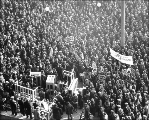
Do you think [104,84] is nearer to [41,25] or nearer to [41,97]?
[41,97]

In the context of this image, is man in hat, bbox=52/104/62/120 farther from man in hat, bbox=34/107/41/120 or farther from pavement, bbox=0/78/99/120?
man in hat, bbox=34/107/41/120

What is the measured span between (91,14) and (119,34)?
6155 mm

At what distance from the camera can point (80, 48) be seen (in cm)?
3819

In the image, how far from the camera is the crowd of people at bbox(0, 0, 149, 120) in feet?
98.8

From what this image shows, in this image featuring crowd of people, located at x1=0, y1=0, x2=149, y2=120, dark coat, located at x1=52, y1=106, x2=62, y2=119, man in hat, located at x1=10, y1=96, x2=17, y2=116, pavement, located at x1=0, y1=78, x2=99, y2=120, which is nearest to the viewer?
dark coat, located at x1=52, y1=106, x2=62, y2=119

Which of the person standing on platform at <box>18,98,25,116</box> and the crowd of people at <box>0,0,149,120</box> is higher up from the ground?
the crowd of people at <box>0,0,149,120</box>

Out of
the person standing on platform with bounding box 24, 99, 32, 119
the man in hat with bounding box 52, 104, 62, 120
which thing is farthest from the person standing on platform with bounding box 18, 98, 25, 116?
the man in hat with bounding box 52, 104, 62, 120

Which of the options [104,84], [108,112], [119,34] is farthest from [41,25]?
[108,112]

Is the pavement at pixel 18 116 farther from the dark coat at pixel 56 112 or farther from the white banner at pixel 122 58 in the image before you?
the white banner at pixel 122 58

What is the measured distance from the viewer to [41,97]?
105 feet

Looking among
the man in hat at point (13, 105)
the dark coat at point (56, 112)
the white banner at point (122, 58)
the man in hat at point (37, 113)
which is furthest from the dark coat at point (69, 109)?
the white banner at point (122, 58)

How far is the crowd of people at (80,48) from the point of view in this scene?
98.8 ft

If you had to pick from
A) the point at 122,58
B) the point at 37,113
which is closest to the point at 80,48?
the point at 122,58

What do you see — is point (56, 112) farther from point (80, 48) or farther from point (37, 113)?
point (80, 48)
